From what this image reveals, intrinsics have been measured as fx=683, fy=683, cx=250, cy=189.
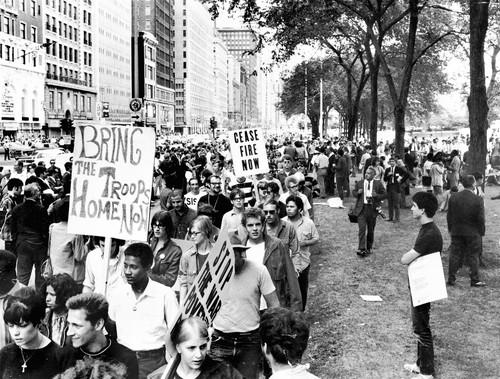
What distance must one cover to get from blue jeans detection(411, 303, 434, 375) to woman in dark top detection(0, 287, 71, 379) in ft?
12.2

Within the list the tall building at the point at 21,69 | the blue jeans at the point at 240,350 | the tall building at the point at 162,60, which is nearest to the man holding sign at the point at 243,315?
the blue jeans at the point at 240,350

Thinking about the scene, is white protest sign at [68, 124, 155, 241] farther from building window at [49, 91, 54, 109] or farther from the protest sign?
building window at [49, 91, 54, 109]

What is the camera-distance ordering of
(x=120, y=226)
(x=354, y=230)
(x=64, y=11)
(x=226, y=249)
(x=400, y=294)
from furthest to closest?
1. (x=64, y=11)
2. (x=354, y=230)
3. (x=400, y=294)
4. (x=120, y=226)
5. (x=226, y=249)

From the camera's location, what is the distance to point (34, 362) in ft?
12.6

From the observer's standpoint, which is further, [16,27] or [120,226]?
[16,27]

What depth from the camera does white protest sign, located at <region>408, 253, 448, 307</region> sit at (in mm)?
6238

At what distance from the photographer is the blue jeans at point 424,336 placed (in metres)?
6.49

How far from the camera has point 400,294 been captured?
1006 cm

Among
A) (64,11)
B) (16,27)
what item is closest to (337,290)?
(16,27)

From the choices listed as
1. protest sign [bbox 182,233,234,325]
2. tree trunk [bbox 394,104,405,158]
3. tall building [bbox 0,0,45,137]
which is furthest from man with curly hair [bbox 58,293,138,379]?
tall building [bbox 0,0,45,137]

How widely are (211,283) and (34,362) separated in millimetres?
1309

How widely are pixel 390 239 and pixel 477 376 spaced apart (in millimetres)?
8463

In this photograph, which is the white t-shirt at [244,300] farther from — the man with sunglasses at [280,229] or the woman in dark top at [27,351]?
the man with sunglasses at [280,229]

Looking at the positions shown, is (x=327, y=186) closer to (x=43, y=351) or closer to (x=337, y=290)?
(x=337, y=290)
